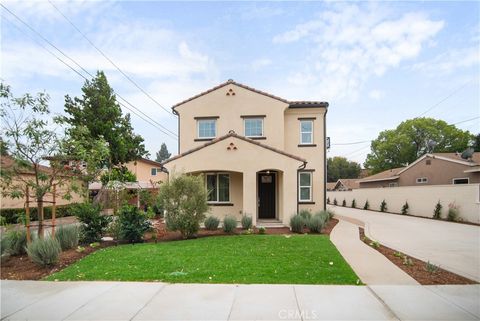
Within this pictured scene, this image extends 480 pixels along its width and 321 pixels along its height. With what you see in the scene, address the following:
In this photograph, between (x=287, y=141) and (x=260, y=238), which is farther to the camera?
(x=287, y=141)

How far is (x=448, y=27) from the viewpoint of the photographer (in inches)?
385

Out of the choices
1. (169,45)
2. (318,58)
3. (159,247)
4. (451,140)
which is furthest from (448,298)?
(451,140)

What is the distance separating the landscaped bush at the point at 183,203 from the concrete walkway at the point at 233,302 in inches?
197

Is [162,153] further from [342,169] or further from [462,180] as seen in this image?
[462,180]

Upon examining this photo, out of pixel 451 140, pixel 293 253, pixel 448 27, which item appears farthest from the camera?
pixel 451 140

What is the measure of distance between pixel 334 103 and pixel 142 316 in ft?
54.6

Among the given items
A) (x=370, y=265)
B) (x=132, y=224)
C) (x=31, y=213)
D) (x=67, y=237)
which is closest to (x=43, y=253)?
(x=67, y=237)

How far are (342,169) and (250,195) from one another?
6945 centimetres

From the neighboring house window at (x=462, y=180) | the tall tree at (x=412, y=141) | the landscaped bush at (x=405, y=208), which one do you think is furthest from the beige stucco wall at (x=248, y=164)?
the tall tree at (x=412, y=141)

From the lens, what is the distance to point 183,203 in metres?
10.8

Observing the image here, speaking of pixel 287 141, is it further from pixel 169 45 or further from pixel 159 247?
pixel 159 247

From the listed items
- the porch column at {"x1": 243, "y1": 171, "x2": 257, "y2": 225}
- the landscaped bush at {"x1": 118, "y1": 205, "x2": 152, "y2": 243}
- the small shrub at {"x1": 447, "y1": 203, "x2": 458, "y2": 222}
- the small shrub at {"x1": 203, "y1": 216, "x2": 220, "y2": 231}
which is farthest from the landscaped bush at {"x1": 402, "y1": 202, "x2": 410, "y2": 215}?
the landscaped bush at {"x1": 118, "y1": 205, "x2": 152, "y2": 243}

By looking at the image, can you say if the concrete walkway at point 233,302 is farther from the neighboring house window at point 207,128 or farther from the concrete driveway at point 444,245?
the neighboring house window at point 207,128

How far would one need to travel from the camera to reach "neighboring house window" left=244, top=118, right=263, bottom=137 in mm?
16969
